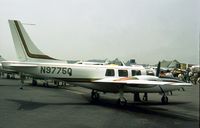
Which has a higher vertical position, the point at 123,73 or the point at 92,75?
the point at 123,73

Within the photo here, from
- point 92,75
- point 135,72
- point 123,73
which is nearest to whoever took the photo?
point 92,75

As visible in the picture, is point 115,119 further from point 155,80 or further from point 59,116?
point 155,80

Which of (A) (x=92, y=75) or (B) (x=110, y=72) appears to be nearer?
(A) (x=92, y=75)

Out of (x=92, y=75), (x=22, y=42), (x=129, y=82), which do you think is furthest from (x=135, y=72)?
(x=22, y=42)

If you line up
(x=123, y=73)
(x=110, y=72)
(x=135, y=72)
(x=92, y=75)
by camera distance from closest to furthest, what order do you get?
(x=92, y=75) < (x=110, y=72) < (x=123, y=73) < (x=135, y=72)

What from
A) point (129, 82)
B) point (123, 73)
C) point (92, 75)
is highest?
point (123, 73)

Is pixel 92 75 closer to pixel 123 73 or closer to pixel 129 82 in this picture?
pixel 123 73

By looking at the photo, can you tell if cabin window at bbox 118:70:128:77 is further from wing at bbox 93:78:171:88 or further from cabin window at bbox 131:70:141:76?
wing at bbox 93:78:171:88

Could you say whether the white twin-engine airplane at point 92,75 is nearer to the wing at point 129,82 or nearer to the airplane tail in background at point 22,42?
the wing at point 129,82

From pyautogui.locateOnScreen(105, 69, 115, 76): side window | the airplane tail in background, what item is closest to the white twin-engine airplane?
pyautogui.locateOnScreen(105, 69, 115, 76): side window

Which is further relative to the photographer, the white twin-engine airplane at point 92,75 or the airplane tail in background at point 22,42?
the airplane tail in background at point 22,42

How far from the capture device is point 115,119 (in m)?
13.8

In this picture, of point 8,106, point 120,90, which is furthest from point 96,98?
point 8,106

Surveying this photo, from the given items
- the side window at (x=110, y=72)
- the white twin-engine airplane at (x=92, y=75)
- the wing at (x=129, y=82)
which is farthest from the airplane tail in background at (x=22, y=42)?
the wing at (x=129, y=82)
